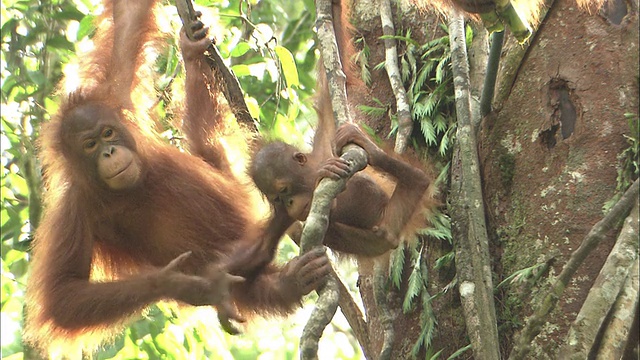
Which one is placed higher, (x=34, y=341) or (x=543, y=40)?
(x=543, y=40)

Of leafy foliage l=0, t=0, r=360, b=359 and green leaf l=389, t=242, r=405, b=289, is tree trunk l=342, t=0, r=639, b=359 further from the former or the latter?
leafy foliage l=0, t=0, r=360, b=359

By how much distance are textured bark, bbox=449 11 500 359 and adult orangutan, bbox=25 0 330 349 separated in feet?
2.11

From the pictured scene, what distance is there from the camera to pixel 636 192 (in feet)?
7.45

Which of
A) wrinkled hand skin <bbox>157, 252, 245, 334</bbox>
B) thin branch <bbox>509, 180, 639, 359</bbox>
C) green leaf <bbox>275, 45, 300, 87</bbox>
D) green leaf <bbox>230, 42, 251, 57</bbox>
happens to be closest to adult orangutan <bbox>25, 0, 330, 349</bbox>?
wrinkled hand skin <bbox>157, 252, 245, 334</bbox>

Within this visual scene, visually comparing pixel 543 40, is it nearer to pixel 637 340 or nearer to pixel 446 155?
pixel 446 155

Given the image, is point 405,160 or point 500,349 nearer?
point 500,349

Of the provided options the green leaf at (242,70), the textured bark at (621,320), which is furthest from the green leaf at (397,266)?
the green leaf at (242,70)

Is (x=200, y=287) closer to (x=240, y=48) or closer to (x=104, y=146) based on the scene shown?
(x=104, y=146)

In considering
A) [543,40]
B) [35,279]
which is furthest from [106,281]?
[543,40]

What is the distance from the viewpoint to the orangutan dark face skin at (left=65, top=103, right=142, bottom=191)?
3.22 meters

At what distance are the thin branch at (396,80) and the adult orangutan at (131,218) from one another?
27.3 inches

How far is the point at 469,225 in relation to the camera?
2.83 meters

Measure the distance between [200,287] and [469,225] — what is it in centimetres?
100

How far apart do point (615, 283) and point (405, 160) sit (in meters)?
1.03
